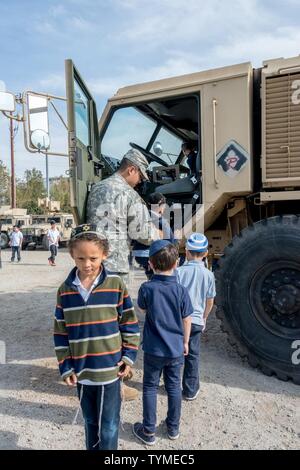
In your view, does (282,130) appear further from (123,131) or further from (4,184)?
(4,184)

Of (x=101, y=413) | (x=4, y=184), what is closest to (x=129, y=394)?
(x=101, y=413)

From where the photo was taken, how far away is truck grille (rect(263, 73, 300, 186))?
10.9ft

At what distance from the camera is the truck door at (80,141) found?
3.12m

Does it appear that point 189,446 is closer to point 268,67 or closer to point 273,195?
point 273,195

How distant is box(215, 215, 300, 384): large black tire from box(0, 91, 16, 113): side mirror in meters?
2.09

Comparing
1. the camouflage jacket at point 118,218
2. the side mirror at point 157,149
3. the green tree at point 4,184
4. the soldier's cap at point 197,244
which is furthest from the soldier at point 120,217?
the green tree at point 4,184

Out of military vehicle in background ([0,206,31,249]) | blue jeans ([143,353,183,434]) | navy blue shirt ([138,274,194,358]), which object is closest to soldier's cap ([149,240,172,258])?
navy blue shirt ([138,274,194,358])

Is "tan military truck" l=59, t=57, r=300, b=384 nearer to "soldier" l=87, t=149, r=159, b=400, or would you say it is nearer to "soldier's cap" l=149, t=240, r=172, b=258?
"soldier" l=87, t=149, r=159, b=400

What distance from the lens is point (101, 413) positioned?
6.73 ft

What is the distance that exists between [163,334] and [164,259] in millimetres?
460

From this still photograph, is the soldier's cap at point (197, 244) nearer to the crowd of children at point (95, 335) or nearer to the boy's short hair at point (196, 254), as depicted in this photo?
the boy's short hair at point (196, 254)

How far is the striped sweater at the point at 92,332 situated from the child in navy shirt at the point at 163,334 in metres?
0.40

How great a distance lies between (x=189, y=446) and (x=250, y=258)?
1.52 m

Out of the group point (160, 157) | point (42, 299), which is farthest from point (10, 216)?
point (160, 157)
